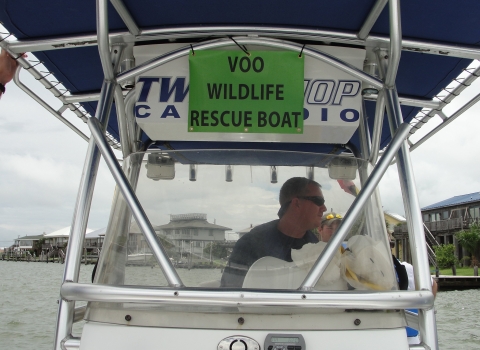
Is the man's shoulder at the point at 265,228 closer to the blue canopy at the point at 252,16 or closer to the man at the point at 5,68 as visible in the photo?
the blue canopy at the point at 252,16

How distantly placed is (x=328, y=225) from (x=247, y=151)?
22.9 inches

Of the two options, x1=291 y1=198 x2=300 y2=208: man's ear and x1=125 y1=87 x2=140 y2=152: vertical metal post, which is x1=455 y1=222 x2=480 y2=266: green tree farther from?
x1=291 y1=198 x2=300 y2=208: man's ear

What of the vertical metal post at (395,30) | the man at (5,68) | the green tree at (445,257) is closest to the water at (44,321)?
the man at (5,68)

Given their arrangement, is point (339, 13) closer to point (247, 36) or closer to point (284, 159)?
point (247, 36)

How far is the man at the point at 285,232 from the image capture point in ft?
7.14

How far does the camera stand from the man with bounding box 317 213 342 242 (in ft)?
7.62

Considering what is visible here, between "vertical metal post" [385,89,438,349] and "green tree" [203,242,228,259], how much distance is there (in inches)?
32.7

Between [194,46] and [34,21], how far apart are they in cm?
96

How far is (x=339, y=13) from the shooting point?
8.45ft

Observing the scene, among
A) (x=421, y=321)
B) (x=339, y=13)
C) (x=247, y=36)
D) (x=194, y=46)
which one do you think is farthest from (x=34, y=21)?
(x=421, y=321)

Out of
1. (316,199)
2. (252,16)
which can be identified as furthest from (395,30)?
(316,199)

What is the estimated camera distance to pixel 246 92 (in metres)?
2.67

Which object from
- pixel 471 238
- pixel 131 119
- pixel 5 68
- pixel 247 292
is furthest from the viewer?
pixel 471 238

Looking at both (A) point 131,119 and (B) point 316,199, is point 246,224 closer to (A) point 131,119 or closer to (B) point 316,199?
(B) point 316,199
